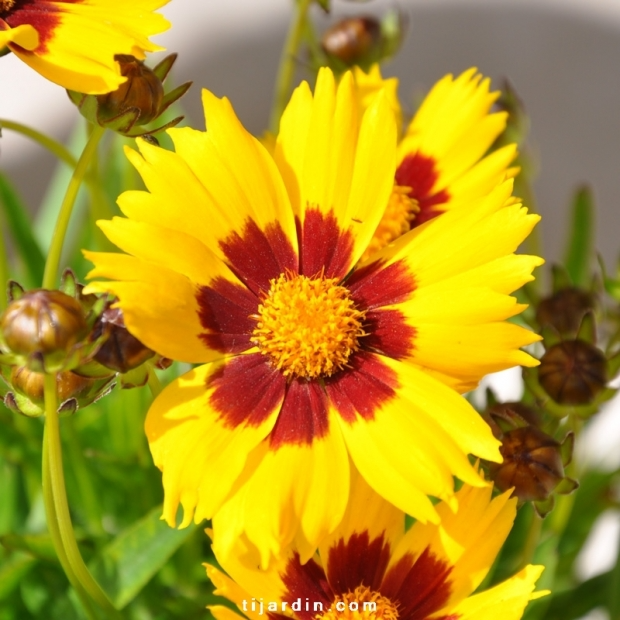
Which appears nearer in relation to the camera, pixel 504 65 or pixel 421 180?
pixel 421 180

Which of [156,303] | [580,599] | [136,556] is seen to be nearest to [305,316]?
[156,303]

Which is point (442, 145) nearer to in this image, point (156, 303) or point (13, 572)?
point (156, 303)

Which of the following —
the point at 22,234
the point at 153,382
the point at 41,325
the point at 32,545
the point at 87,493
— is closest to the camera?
the point at 41,325

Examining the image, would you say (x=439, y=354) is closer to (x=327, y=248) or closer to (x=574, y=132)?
(x=327, y=248)

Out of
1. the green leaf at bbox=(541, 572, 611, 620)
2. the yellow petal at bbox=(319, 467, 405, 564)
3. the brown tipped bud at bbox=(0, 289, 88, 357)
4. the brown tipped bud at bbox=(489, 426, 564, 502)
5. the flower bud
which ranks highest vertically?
the flower bud

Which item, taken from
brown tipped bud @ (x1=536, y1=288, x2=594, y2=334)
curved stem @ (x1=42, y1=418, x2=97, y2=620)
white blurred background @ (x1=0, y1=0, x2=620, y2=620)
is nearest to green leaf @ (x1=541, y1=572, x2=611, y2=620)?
brown tipped bud @ (x1=536, y1=288, x2=594, y2=334)

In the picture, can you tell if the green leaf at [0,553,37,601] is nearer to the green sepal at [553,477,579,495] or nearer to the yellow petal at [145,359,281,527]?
the yellow petal at [145,359,281,527]
